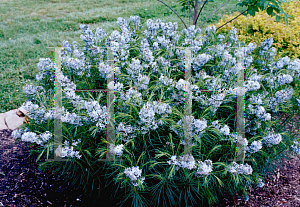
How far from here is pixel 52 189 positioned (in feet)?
9.96

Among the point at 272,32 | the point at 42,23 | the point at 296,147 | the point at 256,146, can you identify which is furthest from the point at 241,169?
the point at 42,23

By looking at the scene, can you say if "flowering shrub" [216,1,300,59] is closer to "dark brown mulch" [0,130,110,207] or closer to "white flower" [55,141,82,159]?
"white flower" [55,141,82,159]

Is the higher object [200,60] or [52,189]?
[200,60]

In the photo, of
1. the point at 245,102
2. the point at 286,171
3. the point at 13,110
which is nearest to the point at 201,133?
the point at 245,102

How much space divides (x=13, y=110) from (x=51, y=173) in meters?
1.84

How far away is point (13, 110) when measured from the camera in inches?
175

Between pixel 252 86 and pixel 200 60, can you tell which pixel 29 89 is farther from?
pixel 252 86

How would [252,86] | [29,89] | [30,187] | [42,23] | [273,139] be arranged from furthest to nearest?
[42,23], [30,187], [29,89], [252,86], [273,139]

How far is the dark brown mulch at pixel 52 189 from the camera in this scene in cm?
290

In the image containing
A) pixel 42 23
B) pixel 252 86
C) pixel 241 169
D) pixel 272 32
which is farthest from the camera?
pixel 42 23

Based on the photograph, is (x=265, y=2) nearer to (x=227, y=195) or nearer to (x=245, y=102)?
(x=245, y=102)

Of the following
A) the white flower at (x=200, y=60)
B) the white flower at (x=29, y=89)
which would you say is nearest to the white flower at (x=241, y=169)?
the white flower at (x=200, y=60)

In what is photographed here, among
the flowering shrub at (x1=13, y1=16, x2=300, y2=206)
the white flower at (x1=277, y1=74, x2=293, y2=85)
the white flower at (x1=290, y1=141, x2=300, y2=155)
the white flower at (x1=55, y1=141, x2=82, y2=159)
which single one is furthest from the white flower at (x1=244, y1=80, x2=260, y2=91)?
the white flower at (x1=55, y1=141, x2=82, y2=159)

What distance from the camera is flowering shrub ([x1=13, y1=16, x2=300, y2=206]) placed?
238 centimetres
